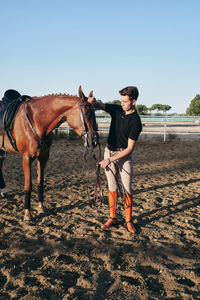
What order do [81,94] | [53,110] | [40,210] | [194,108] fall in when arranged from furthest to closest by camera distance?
[194,108], [40,210], [53,110], [81,94]

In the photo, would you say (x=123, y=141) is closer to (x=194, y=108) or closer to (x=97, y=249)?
(x=97, y=249)

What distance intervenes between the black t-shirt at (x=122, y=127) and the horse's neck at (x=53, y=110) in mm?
542

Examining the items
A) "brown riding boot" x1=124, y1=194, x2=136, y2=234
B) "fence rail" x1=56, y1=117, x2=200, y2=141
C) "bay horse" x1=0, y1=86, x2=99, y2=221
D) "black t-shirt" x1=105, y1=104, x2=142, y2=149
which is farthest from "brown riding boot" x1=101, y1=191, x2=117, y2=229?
"fence rail" x1=56, y1=117, x2=200, y2=141

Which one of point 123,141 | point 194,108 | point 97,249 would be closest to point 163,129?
point 123,141

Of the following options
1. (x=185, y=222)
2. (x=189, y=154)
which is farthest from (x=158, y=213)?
(x=189, y=154)

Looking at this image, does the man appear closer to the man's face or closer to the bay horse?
the man's face

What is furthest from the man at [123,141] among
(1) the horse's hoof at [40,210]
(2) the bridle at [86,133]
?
(1) the horse's hoof at [40,210]

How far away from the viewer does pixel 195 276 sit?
2.26 m

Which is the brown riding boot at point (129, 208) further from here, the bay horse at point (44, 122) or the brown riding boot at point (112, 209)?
the bay horse at point (44, 122)

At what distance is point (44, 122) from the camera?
332 centimetres

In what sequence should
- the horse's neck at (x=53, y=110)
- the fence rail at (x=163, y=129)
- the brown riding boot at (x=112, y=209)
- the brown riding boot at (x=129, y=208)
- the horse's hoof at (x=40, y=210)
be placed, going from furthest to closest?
1. the fence rail at (x=163, y=129)
2. the horse's hoof at (x=40, y=210)
3. the brown riding boot at (x=112, y=209)
4. the brown riding boot at (x=129, y=208)
5. the horse's neck at (x=53, y=110)

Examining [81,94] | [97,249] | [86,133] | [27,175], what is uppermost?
[81,94]

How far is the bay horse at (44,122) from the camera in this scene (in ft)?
9.49

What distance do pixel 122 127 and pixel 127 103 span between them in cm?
34
